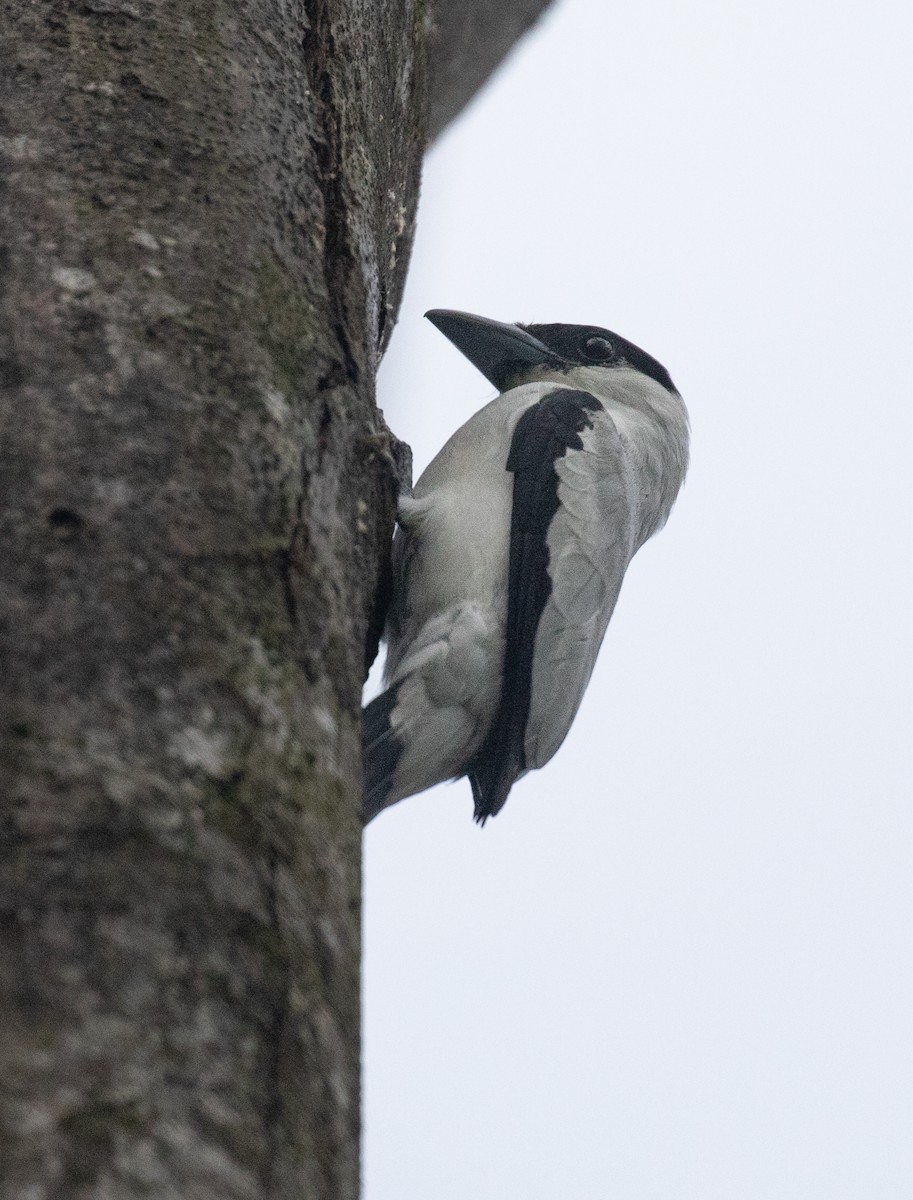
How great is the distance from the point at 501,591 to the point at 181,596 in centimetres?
154

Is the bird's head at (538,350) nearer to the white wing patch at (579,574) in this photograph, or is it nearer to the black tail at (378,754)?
the white wing patch at (579,574)

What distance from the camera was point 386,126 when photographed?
3084 millimetres

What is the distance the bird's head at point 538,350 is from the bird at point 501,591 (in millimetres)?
370

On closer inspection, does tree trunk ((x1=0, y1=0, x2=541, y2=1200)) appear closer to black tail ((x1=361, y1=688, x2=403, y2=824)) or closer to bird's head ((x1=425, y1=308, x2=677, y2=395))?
black tail ((x1=361, y1=688, x2=403, y2=824))

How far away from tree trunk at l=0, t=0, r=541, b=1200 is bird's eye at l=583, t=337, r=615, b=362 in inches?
64.2

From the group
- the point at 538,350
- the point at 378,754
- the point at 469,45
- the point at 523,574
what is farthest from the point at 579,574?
the point at 469,45

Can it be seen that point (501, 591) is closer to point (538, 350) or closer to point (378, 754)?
point (378, 754)

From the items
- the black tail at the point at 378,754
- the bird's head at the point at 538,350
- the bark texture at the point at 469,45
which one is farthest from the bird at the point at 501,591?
the bark texture at the point at 469,45

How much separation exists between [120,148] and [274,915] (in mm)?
1138

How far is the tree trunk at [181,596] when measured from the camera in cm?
124

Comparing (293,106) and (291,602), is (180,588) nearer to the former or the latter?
(291,602)

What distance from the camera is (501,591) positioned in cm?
310

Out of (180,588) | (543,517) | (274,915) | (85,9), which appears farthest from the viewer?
(543,517)

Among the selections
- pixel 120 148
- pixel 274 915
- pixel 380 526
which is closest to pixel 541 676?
pixel 380 526
